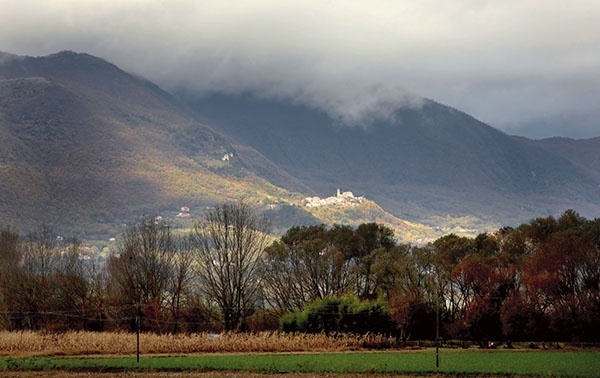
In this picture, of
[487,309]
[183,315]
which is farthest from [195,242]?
[487,309]

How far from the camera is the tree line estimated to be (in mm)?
83750

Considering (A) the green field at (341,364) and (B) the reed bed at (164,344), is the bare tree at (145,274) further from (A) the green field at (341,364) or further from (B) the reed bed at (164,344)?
(A) the green field at (341,364)

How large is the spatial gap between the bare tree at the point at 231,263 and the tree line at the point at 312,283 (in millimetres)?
174

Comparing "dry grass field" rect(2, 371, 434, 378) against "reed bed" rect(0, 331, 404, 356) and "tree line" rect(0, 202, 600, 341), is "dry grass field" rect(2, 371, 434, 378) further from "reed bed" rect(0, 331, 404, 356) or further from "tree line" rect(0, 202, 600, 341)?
"tree line" rect(0, 202, 600, 341)

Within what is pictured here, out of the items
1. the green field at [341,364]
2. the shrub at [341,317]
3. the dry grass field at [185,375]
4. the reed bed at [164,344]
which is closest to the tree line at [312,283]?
the shrub at [341,317]

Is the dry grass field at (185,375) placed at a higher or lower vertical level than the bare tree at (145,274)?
lower

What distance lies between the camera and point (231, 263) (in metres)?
93.9

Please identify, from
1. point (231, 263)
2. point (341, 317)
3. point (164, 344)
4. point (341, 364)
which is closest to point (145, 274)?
point (231, 263)

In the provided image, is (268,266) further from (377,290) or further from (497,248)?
(497,248)

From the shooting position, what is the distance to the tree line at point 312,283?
83750 mm

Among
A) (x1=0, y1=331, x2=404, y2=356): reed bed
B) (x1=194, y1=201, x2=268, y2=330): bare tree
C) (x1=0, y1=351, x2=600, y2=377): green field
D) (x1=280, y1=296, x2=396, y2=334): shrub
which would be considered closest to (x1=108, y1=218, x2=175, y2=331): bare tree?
(x1=194, y1=201, x2=268, y2=330): bare tree

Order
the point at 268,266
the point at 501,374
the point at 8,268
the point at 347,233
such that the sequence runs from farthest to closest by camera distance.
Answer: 1. the point at 347,233
2. the point at 268,266
3. the point at 8,268
4. the point at 501,374

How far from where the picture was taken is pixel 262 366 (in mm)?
53125

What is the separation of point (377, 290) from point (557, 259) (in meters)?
22.0
